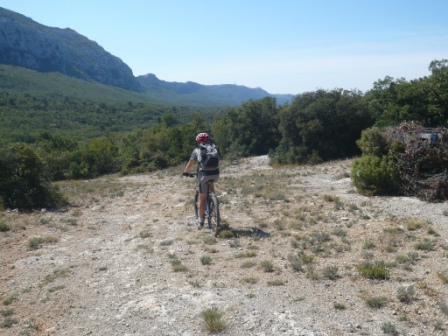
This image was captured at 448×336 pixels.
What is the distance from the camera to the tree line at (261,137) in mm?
12844

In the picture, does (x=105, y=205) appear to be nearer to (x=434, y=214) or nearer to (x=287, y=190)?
(x=287, y=190)

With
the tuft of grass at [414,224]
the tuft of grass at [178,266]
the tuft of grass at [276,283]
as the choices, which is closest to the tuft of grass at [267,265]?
the tuft of grass at [276,283]

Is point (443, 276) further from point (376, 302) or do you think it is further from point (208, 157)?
point (208, 157)

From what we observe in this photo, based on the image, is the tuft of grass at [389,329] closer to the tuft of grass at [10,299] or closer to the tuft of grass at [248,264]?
the tuft of grass at [248,264]

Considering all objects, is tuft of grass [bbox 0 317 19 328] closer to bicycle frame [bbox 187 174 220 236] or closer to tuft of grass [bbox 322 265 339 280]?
bicycle frame [bbox 187 174 220 236]

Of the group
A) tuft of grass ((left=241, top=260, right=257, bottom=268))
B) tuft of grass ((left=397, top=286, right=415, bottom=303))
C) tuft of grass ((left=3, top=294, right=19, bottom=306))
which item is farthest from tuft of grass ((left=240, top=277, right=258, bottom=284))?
tuft of grass ((left=3, top=294, right=19, bottom=306))

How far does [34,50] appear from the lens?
136 m

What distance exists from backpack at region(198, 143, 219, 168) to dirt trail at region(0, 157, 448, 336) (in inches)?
57.0

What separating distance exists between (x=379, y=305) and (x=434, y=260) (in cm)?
193

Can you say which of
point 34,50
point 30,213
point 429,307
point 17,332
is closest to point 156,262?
point 17,332

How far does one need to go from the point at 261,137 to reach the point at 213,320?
3436 cm

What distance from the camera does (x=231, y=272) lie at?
6199 mm

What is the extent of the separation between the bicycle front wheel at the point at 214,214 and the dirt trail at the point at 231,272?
269 mm

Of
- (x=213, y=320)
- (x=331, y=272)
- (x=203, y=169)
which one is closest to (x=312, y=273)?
(x=331, y=272)
